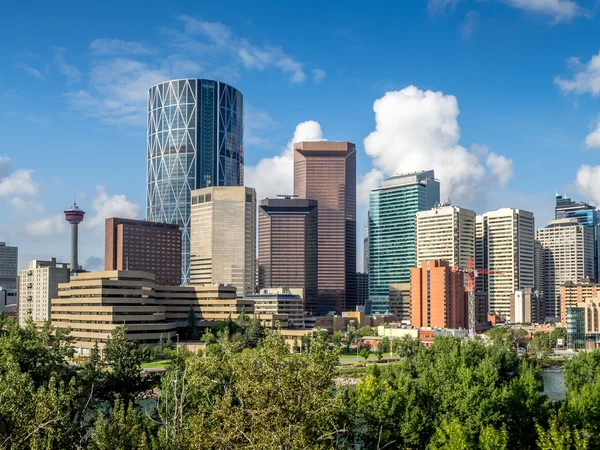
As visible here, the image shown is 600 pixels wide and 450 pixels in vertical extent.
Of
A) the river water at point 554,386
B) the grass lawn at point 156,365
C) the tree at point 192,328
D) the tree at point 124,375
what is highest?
the tree at point 124,375

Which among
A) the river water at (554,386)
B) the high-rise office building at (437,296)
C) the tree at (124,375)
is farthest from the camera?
the high-rise office building at (437,296)

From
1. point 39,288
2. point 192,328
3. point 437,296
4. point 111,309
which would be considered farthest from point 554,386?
point 39,288

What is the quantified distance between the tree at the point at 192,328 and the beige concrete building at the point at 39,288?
175ft

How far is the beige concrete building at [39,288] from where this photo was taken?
18262 cm

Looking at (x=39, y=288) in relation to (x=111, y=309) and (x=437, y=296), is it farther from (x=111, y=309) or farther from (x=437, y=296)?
(x=437, y=296)

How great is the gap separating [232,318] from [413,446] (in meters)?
107

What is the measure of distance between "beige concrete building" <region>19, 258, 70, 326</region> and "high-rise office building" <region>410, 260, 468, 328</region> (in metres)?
92.7

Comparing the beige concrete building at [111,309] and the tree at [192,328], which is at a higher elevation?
the beige concrete building at [111,309]

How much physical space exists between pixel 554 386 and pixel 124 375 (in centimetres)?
6661

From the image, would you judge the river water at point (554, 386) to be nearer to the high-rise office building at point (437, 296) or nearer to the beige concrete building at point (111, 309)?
the high-rise office building at point (437, 296)

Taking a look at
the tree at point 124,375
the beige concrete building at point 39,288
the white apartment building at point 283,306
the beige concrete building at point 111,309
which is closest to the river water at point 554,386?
the tree at point 124,375

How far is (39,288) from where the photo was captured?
185750 millimetres

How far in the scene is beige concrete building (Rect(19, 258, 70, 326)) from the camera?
182625 millimetres

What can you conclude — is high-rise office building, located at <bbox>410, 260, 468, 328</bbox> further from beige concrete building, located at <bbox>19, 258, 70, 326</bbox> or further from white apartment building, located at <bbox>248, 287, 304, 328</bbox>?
beige concrete building, located at <bbox>19, 258, 70, 326</bbox>
